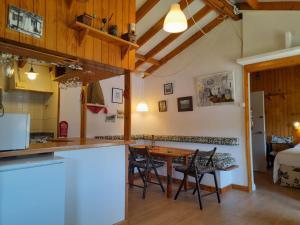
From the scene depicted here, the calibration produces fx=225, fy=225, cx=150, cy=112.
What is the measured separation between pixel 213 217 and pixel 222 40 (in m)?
3.17

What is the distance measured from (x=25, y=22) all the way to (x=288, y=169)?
4554mm

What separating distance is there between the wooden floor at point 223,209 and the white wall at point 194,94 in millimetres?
585

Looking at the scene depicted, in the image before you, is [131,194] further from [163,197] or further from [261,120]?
[261,120]

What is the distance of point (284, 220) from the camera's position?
2.65 m

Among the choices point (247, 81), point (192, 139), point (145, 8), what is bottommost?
point (192, 139)

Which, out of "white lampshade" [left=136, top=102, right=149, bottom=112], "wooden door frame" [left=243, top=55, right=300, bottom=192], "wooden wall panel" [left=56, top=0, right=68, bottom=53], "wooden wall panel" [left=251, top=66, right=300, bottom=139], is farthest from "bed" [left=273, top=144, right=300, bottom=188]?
"wooden wall panel" [left=56, top=0, right=68, bottom=53]

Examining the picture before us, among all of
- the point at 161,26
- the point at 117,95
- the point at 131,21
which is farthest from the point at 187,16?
the point at 117,95

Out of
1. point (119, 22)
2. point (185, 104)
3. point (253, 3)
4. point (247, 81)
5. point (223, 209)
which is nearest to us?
point (119, 22)

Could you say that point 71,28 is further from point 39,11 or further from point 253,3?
point 253,3

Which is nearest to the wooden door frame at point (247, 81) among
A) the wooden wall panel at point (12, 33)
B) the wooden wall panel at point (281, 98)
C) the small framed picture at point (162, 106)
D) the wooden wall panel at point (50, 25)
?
the small framed picture at point (162, 106)

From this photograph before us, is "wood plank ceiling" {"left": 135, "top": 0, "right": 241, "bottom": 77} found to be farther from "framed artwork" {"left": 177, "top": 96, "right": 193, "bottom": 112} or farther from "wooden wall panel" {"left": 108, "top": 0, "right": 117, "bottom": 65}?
"wooden wall panel" {"left": 108, "top": 0, "right": 117, "bottom": 65}

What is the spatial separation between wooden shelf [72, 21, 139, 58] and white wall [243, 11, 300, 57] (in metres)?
2.48

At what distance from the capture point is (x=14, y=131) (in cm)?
164

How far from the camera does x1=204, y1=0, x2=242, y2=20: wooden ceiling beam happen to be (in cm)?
366
